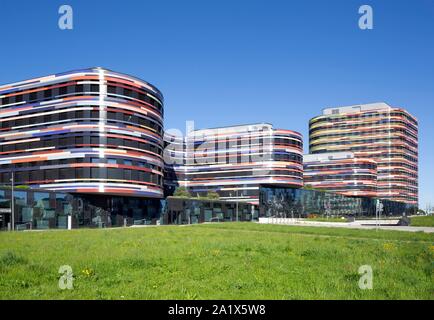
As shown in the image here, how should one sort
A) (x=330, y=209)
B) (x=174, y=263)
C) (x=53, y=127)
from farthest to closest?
(x=330, y=209) → (x=53, y=127) → (x=174, y=263)

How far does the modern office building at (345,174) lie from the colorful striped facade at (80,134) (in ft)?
374

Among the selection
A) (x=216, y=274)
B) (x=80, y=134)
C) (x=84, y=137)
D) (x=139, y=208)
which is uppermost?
(x=80, y=134)

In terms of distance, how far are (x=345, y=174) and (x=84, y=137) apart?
131 meters

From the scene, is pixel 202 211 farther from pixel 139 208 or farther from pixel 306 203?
pixel 306 203

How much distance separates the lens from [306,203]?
150 metres

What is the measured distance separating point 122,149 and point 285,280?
69.2 metres

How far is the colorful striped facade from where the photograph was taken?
254ft

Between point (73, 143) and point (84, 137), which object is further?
point (73, 143)

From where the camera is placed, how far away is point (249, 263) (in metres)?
18.0

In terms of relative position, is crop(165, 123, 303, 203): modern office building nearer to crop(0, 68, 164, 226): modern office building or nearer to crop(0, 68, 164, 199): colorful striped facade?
crop(0, 68, 164, 226): modern office building

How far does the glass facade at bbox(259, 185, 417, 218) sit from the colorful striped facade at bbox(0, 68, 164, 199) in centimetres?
5783

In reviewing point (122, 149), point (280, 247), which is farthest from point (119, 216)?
point (280, 247)

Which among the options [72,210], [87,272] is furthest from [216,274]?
[72,210]
